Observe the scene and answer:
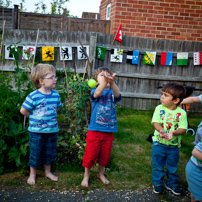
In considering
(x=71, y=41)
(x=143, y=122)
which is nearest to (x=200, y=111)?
(x=143, y=122)

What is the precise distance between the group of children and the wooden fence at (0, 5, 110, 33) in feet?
19.4

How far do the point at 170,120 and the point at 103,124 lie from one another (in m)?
0.79

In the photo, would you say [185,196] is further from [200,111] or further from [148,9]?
[148,9]

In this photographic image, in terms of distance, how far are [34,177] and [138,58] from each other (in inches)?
190

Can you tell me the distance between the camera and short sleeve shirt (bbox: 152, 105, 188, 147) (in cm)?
254

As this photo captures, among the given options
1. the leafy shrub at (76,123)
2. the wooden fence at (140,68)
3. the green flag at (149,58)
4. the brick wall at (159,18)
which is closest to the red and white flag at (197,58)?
the wooden fence at (140,68)

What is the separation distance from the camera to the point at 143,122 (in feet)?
18.9

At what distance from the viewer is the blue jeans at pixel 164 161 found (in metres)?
2.60

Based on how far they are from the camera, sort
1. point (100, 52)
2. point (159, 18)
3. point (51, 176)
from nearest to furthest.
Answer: point (51, 176) < point (100, 52) < point (159, 18)

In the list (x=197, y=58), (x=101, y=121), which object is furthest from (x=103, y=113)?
(x=197, y=58)

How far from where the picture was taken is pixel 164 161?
2693 mm

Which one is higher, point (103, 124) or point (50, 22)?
point (50, 22)

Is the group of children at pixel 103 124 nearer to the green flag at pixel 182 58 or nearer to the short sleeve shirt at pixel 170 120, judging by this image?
the short sleeve shirt at pixel 170 120

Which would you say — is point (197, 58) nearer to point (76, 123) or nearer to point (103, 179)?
point (76, 123)
